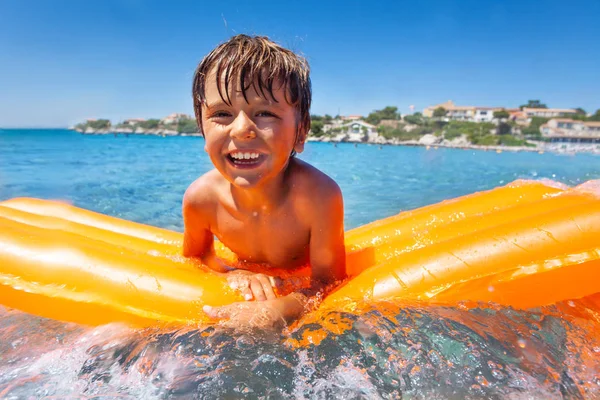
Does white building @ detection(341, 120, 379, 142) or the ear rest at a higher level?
the ear

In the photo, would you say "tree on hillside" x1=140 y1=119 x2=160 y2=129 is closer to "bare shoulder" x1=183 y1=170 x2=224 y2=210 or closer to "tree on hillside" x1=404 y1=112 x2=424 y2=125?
Answer: "tree on hillside" x1=404 y1=112 x2=424 y2=125

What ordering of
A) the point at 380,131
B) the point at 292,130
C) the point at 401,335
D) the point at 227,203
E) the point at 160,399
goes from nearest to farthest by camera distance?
the point at 160,399 → the point at 401,335 → the point at 292,130 → the point at 227,203 → the point at 380,131

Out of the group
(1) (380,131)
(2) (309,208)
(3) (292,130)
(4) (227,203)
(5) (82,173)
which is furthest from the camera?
(1) (380,131)

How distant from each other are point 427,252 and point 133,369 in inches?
43.2

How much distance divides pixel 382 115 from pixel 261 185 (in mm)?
69624

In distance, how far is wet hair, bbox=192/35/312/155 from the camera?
141 centimetres

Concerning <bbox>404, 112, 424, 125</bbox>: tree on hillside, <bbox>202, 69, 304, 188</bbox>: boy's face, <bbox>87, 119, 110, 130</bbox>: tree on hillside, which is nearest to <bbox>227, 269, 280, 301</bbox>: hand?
<bbox>202, 69, 304, 188</bbox>: boy's face

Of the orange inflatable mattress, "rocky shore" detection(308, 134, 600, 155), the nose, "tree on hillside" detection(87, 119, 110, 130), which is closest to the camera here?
the nose

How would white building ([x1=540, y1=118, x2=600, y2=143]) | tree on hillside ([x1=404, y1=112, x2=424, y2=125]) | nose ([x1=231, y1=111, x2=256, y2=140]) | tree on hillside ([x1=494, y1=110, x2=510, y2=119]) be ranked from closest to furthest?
nose ([x1=231, y1=111, x2=256, y2=140]) → white building ([x1=540, y1=118, x2=600, y2=143]) → tree on hillside ([x1=494, y1=110, x2=510, y2=119]) → tree on hillside ([x1=404, y1=112, x2=424, y2=125])

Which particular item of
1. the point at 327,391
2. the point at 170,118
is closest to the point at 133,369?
the point at 327,391

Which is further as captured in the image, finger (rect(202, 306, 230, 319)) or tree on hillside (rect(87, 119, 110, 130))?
tree on hillside (rect(87, 119, 110, 130))

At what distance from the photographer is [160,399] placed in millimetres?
1102

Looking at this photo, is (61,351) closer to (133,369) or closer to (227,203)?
(133,369)

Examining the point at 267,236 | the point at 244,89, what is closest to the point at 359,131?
the point at 267,236
